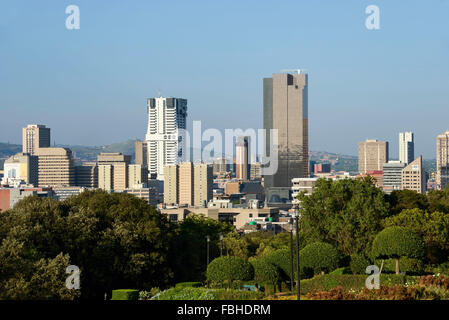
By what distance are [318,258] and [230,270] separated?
12.8 ft

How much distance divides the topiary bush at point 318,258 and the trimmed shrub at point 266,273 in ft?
4.95

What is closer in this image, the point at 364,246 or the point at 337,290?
the point at 337,290

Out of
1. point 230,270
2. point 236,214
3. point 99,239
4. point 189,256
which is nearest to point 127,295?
point 230,270

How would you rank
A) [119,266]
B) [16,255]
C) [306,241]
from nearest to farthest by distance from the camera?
[16,255] → [119,266] → [306,241]

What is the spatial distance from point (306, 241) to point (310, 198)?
2348 millimetres

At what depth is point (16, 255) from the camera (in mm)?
24766

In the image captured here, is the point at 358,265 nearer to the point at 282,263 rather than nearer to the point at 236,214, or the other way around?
the point at 282,263

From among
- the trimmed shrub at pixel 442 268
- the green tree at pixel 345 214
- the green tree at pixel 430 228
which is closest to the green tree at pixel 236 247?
the green tree at pixel 345 214

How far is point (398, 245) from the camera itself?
2848cm

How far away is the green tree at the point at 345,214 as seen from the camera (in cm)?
3550

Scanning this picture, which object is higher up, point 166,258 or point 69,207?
point 69,207

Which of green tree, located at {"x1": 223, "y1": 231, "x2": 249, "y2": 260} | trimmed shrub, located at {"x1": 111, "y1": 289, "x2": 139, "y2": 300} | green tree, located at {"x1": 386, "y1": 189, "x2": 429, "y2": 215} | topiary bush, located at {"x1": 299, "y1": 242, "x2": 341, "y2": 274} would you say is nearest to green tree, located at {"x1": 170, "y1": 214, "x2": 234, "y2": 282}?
green tree, located at {"x1": 223, "y1": 231, "x2": 249, "y2": 260}
